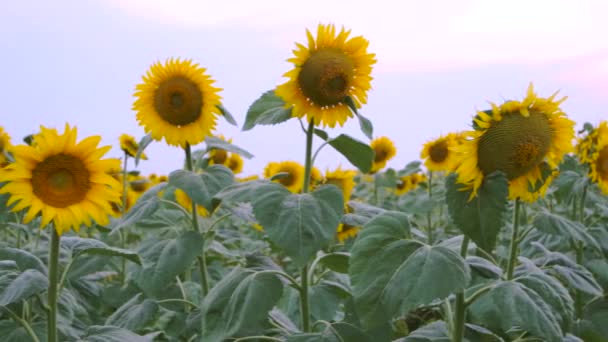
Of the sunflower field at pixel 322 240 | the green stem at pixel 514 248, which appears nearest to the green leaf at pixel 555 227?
the sunflower field at pixel 322 240

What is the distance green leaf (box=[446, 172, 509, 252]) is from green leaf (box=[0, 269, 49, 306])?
3.82 ft

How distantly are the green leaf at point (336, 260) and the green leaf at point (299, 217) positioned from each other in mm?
266

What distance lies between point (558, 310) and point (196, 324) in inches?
46.9

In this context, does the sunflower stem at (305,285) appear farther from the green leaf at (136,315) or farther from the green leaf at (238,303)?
the green leaf at (136,315)

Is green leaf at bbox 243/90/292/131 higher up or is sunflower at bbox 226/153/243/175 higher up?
green leaf at bbox 243/90/292/131

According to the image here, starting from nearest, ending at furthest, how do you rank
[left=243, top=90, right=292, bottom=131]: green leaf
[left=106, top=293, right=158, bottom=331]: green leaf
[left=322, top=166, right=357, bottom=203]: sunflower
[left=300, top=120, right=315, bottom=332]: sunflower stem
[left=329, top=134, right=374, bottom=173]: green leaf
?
[left=300, top=120, right=315, bottom=332]: sunflower stem, [left=329, top=134, right=374, bottom=173]: green leaf, [left=243, top=90, right=292, bottom=131]: green leaf, [left=106, top=293, right=158, bottom=331]: green leaf, [left=322, top=166, right=357, bottom=203]: sunflower

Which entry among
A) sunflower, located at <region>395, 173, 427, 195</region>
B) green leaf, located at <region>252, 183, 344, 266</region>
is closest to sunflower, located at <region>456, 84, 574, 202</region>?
green leaf, located at <region>252, 183, 344, 266</region>

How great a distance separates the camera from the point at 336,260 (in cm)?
232

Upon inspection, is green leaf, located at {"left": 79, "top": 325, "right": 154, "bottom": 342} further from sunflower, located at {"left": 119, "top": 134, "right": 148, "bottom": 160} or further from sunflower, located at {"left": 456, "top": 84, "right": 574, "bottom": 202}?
sunflower, located at {"left": 119, "top": 134, "right": 148, "bottom": 160}

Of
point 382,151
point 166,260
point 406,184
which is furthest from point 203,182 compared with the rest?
point 406,184

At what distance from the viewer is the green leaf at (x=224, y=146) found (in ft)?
9.55

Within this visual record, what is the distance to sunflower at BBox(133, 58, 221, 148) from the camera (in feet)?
10.3

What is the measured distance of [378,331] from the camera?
2.15 meters

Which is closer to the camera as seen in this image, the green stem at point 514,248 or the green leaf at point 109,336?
the green leaf at point 109,336
